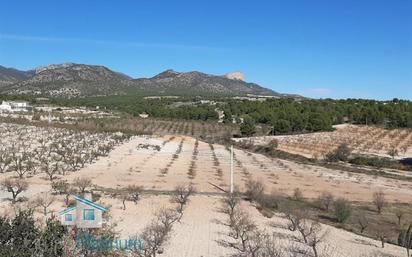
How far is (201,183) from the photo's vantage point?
33.4 meters

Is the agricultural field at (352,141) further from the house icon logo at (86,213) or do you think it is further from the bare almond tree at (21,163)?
the house icon logo at (86,213)

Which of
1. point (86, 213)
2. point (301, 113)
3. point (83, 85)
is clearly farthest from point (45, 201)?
point (83, 85)

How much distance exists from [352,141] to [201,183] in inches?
1815

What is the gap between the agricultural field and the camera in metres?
65.8

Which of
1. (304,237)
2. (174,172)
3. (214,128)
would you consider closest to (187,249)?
(304,237)

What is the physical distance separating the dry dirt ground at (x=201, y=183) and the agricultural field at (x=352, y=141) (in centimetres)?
1107

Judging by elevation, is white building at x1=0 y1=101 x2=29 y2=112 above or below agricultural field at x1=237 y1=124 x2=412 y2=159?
above

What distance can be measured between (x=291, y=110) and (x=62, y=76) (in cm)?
10176

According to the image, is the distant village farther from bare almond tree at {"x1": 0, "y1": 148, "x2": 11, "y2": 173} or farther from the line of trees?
bare almond tree at {"x1": 0, "y1": 148, "x2": 11, "y2": 173}

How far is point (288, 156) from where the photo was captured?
189 feet

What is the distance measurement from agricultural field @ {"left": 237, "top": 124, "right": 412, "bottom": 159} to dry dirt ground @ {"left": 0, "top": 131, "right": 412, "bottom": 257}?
36.3 feet

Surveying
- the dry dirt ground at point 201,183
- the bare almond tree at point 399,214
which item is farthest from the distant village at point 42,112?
the bare almond tree at point 399,214

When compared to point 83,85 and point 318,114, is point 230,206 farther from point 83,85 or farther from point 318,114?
point 83,85

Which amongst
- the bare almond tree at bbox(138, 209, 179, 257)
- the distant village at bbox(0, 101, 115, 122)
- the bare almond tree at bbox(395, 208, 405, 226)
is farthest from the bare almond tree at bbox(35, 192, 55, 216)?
the distant village at bbox(0, 101, 115, 122)
